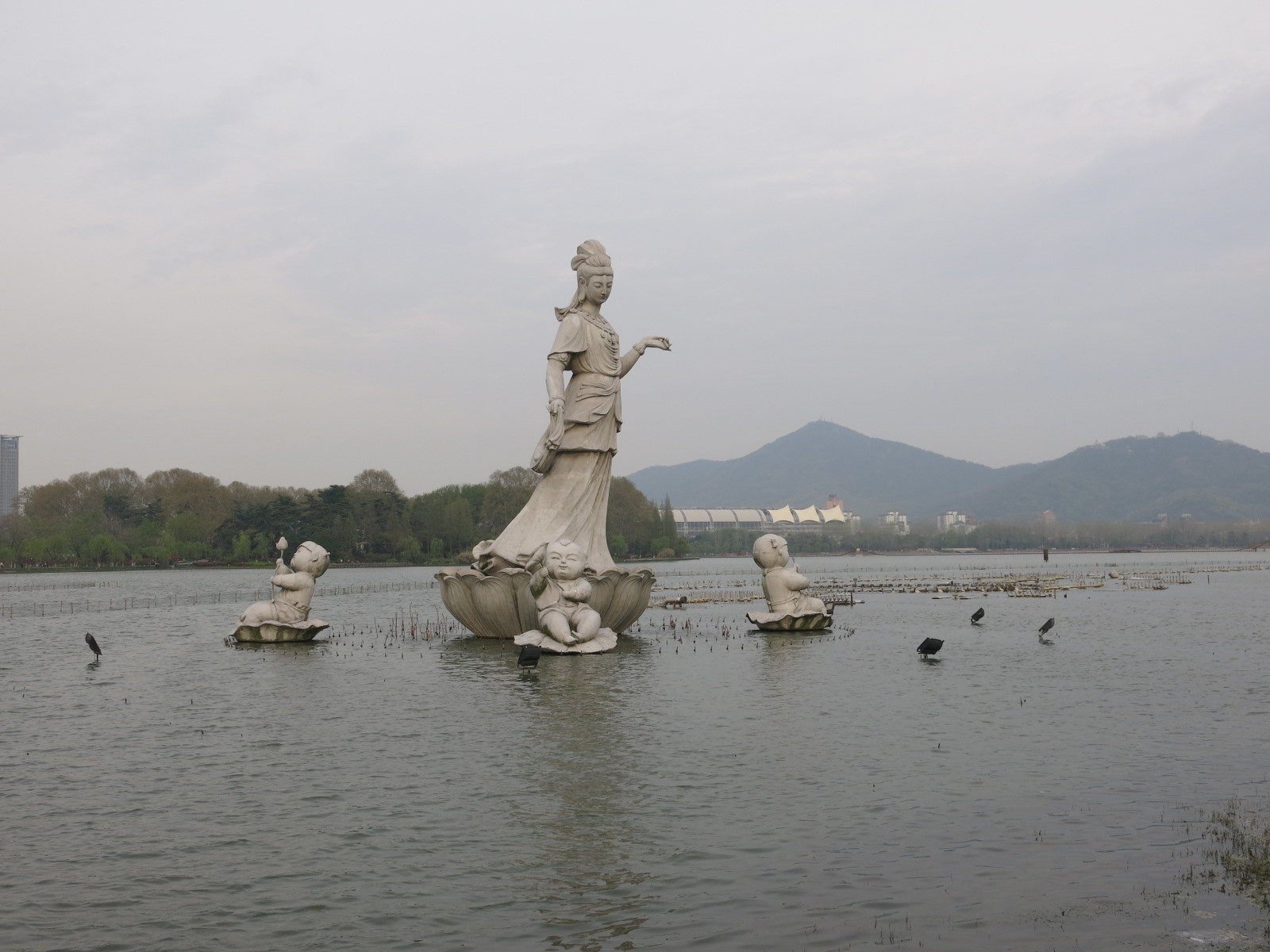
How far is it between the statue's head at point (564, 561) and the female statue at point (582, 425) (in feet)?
4.46

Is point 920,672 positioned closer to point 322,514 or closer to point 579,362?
point 579,362

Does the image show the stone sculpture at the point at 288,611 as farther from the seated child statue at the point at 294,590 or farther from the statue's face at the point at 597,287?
the statue's face at the point at 597,287

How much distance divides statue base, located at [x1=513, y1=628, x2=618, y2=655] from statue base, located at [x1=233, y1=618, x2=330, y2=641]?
188 inches

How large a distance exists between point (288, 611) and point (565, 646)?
593 centimetres

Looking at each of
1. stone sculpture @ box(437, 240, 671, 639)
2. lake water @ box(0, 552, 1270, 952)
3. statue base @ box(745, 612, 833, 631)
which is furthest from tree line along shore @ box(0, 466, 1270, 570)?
lake water @ box(0, 552, 1270, 952)

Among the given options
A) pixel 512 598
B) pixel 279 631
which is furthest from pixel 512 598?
pixel 279 631

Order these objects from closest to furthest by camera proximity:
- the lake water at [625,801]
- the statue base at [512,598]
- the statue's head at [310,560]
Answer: the lake water at [625,801] → the statue base at [512,598] → the statue's head at [310,560]

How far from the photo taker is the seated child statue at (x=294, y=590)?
19.0 metres

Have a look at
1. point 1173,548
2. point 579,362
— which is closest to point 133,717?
point 579,362

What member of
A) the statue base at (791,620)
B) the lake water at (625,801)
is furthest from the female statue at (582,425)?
the statue base at (791,620)

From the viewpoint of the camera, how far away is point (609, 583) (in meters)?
18.4

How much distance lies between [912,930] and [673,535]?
4209 inches

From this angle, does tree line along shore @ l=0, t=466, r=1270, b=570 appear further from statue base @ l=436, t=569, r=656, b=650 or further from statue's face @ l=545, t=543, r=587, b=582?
statue's face @ l=545, t=543, r=587, b=582

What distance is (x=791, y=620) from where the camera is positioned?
837 inches
